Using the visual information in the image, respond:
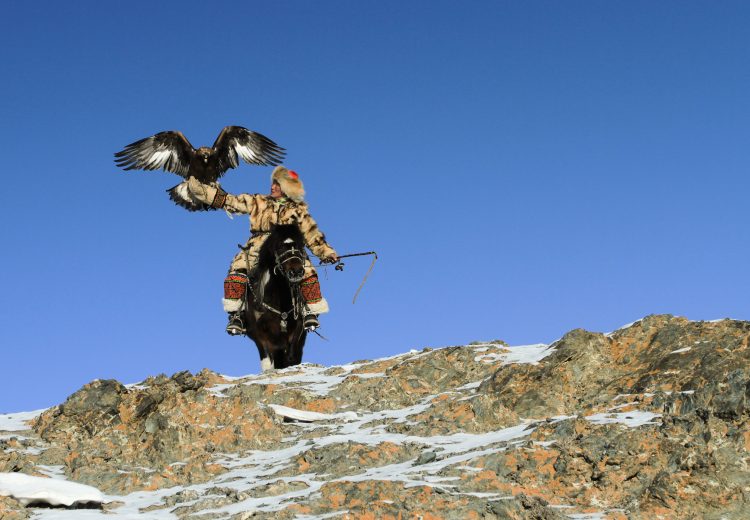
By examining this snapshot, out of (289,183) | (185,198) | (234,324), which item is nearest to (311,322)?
(234,324)

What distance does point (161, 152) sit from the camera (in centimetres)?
1891

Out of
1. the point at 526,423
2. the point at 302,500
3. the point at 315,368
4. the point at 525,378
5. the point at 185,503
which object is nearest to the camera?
the point at 302,500

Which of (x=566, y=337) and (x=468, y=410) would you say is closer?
(x=468, y=410)

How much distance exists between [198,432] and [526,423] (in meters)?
3.37

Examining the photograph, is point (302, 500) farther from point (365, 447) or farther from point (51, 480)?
point (51, 480)

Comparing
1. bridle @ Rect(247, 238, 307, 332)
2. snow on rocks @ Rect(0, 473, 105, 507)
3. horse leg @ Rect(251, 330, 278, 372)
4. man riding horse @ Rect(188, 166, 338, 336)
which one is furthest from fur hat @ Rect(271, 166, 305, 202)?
snow on rocks @ Rect(0, 473, 105, 507)

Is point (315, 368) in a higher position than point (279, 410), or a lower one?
higher

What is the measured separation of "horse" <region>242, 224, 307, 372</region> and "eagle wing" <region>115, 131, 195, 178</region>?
2.70m

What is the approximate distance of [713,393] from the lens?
8039mm

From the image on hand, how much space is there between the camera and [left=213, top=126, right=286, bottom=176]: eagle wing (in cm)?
1939

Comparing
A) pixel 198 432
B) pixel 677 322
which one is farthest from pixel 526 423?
pixel 198 432

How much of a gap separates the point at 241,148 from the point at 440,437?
11.5 m

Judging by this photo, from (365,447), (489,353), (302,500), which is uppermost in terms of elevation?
(489,353)

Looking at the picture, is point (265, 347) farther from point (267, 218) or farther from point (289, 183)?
point (289, 183)
